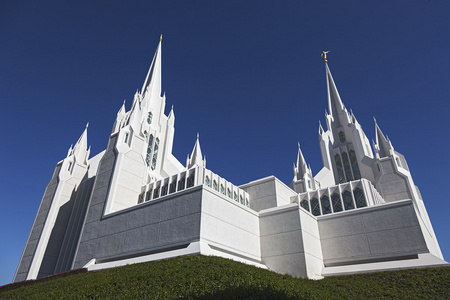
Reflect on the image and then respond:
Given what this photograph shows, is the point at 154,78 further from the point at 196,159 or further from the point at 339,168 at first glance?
the point at 339,168

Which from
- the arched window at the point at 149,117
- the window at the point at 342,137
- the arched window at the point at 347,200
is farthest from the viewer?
the window at the point at 342,137

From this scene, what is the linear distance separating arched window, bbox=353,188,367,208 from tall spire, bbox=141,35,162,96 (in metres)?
25.6

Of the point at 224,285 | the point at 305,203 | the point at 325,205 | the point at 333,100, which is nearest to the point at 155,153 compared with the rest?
the point at 305,203

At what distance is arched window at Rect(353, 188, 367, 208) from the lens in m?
20.8

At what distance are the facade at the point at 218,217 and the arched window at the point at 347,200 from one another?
0.07m

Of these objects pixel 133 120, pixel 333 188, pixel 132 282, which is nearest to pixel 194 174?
pixel 133 120

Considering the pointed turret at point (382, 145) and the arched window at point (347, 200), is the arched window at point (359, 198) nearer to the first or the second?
the arched window at point (347, 200)

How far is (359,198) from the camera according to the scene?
2111 cm

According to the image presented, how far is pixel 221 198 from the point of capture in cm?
1641

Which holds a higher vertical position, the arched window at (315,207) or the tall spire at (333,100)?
the tall spire at (333,100)

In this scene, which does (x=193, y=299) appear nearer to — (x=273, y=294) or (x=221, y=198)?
(x=273, y=294)

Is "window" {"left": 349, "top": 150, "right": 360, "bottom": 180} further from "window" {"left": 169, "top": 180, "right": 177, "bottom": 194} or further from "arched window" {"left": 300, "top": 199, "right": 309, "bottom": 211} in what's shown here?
"window" {"left": 169, "top": 180, "right": 177, "bottom": 194}

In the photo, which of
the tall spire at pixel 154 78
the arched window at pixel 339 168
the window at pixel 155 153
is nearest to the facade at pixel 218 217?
the window at pixel 155 153

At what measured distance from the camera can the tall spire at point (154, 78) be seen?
37.3 m
